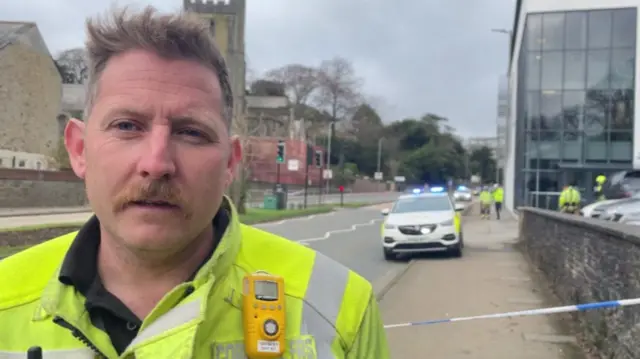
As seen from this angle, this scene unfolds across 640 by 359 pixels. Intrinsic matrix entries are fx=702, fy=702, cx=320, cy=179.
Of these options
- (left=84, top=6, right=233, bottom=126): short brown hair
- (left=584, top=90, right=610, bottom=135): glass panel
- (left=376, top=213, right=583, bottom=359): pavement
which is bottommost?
(left=376, top=213, right=583, bottom=359): pavement

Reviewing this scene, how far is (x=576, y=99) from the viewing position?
33.2 m

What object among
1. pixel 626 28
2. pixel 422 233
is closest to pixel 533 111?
pixel 626 28

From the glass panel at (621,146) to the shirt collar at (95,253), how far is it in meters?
33.6

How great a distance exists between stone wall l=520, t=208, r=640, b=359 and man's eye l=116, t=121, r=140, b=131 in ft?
13.8

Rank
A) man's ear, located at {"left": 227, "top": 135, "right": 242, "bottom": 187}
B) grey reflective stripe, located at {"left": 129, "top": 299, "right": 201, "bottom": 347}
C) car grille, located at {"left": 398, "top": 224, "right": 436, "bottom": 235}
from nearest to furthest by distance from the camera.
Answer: grey reflective stripe, located at {"left": 129, "top": 299, "right": 201, "bottom": 347}, man's ear, located at {"left": 227, "top": 135, "right": 242, "bottom": 187}, car grille, located at {"left": 398, "top": 224, "right": 436, "bottom": 235}

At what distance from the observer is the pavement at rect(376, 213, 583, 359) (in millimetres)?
6859

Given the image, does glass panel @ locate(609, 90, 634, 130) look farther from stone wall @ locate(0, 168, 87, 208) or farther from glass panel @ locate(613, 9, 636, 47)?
stone wall @ locate(0, 168, 87, 208)

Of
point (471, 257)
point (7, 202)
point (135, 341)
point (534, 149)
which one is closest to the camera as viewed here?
point (135, 341)

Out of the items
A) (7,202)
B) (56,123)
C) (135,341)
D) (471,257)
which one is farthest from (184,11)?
(56,123)

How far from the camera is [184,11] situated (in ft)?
6.35

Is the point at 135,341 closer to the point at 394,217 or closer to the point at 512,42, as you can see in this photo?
the point at 394,217

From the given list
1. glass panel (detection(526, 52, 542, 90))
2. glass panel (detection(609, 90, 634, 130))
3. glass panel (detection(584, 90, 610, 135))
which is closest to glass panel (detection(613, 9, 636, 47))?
glass panel (detection(609, 90, 634, 130))

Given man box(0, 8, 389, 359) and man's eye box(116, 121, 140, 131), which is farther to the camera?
man's eye box(116, 121, 140, 131)

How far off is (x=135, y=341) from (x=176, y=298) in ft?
0.46
